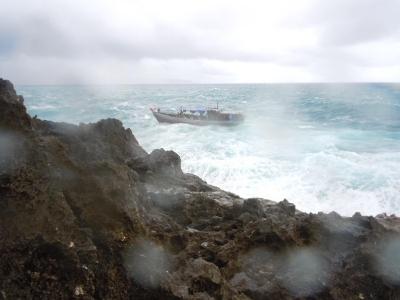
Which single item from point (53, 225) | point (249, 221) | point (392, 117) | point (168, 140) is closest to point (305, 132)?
point (168, 140)

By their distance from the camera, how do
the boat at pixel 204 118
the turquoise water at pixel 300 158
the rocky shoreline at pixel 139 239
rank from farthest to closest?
the boat at pixel 204 118 → the turquoise water at pixel 300 158 → the rocky shoreline at pixel 139 239

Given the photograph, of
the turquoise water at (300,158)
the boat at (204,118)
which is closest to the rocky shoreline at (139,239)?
the turquoise water at (300,158)

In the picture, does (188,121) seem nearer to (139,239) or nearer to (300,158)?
(300,158)

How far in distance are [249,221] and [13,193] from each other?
3.41 metres

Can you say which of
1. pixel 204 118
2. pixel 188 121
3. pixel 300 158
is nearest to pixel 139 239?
pixel 300 158

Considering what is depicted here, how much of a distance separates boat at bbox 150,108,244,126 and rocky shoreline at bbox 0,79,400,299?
1237 inches

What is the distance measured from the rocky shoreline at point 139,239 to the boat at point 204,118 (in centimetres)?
3143

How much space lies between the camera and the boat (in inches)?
1505

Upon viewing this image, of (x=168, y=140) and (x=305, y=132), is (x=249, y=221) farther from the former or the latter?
(x=305, y=132)

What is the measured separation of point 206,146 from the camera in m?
25.8

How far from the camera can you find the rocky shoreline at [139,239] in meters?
3.92

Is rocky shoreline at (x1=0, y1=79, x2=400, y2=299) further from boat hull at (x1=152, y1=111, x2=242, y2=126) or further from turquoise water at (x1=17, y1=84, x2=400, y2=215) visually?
boat hull at (x1=152, y1=111, x2=242, y2=126)

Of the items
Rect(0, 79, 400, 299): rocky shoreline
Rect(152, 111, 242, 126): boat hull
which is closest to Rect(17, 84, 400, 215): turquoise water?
Rect(152, 111, 242, 126): boat hull

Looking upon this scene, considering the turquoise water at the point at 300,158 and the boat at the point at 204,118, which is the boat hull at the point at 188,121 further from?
→ the turquoise water at the point at 300,158
